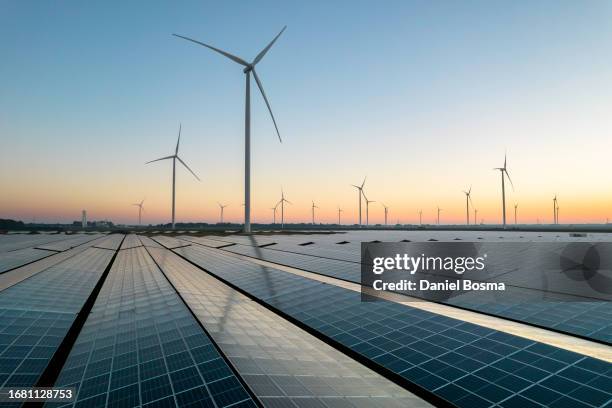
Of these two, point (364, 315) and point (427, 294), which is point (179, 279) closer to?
point (364, 315)

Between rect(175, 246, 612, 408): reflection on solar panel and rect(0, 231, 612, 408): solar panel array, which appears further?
rect(175, 246, 612, 408): reflection on solar panel

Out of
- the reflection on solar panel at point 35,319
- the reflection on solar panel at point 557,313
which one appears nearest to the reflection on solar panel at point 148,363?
the reflection on solar panel at point 35,319

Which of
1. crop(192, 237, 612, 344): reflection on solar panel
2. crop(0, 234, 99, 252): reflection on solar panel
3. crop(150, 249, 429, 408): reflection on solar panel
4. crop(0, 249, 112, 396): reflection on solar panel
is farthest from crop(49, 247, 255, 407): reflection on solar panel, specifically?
crop(0, 234, 99, 252): reflection on solar panel

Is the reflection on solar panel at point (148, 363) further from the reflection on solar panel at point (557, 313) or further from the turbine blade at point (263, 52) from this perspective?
the turbine blade at point (263, 52)

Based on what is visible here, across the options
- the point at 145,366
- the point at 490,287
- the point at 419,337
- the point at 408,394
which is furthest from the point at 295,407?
the point at 490,287

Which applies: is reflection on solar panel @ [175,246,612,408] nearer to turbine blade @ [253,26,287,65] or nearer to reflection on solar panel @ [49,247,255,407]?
reflection on solar panel @ [49,247,255,407]

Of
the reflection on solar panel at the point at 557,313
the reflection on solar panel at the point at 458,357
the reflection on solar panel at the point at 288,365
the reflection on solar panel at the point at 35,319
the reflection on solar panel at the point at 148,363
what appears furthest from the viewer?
the reflection on solar panel at the point at 557,313
